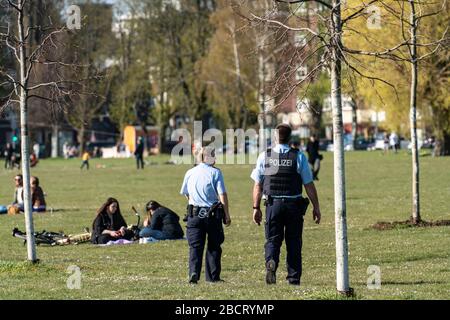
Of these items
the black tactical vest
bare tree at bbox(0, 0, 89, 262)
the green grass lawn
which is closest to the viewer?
the green grass lawn

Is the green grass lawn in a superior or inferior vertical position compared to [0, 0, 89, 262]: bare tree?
inferior

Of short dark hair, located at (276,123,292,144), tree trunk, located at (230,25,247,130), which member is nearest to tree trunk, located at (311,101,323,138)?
short dark hair, located at (276,123,292,144)

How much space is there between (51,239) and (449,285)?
1124 centimetres

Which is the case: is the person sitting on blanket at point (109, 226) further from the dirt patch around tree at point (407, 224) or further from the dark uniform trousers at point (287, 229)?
the dark uniform trousers at point (287, 229)

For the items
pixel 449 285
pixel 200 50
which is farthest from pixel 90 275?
pixel 200 50

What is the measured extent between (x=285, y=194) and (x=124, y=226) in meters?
9.67

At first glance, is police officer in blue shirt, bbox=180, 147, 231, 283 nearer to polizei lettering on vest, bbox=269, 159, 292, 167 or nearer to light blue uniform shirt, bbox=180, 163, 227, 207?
light blue uniform shirt, bbox=180, 163, 227, 207

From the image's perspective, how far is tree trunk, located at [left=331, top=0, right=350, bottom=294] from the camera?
1248 cm

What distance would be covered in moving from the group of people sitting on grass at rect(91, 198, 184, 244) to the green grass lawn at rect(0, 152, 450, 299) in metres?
0.49

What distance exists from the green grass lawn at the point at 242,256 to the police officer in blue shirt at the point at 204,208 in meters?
0.52

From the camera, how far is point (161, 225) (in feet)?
77.2

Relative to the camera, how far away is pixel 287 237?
14.6 m

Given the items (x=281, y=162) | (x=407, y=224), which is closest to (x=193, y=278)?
(x=281, y=162)

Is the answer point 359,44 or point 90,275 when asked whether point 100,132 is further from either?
point 90,275
